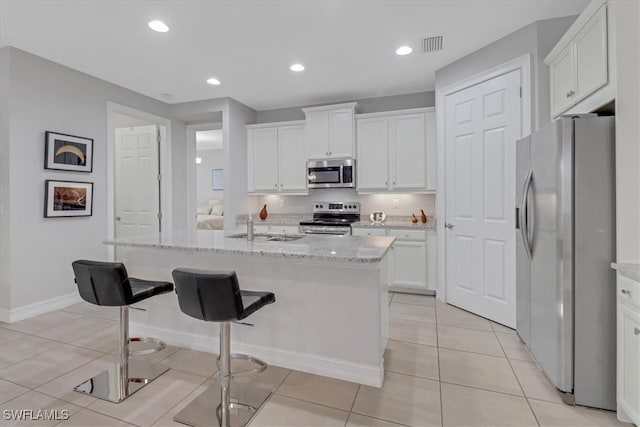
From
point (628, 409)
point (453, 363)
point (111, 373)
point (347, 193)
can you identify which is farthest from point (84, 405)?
point (347, 193)

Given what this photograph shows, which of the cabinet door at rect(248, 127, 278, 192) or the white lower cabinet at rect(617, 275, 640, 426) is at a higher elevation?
the cabinet door at rect(248, 127, 278, 192)

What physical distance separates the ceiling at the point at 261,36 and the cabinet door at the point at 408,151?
0.51 meters

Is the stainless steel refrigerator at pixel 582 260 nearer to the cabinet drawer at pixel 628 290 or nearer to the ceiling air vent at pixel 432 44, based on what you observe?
the cabinet drawer at pixel 628 290

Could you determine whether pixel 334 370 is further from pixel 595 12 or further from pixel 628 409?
pixel 595 12

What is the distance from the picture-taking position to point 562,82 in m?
2.50

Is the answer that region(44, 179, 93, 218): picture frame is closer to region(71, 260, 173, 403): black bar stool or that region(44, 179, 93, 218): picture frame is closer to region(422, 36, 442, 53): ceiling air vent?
region(71, 260, 173, 403): black bar stool

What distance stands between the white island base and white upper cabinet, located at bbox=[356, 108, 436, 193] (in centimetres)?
226

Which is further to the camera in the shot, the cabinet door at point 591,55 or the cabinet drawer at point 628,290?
the cabinet door at point 591,55

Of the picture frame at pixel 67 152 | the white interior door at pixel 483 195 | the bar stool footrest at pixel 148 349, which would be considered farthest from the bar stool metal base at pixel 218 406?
the picture frame at pixel 67 152

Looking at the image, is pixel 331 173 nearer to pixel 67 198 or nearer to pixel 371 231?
pixel 371 231

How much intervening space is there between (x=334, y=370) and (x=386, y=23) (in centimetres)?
282

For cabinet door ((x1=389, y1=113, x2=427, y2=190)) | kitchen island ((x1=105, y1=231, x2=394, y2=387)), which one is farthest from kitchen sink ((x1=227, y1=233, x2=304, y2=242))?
cabinet door ((x1=389, y1=113, x2=427, y2=190))

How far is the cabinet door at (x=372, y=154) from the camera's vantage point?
14.5 ft

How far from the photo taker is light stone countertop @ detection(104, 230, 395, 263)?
1869 millimetres
